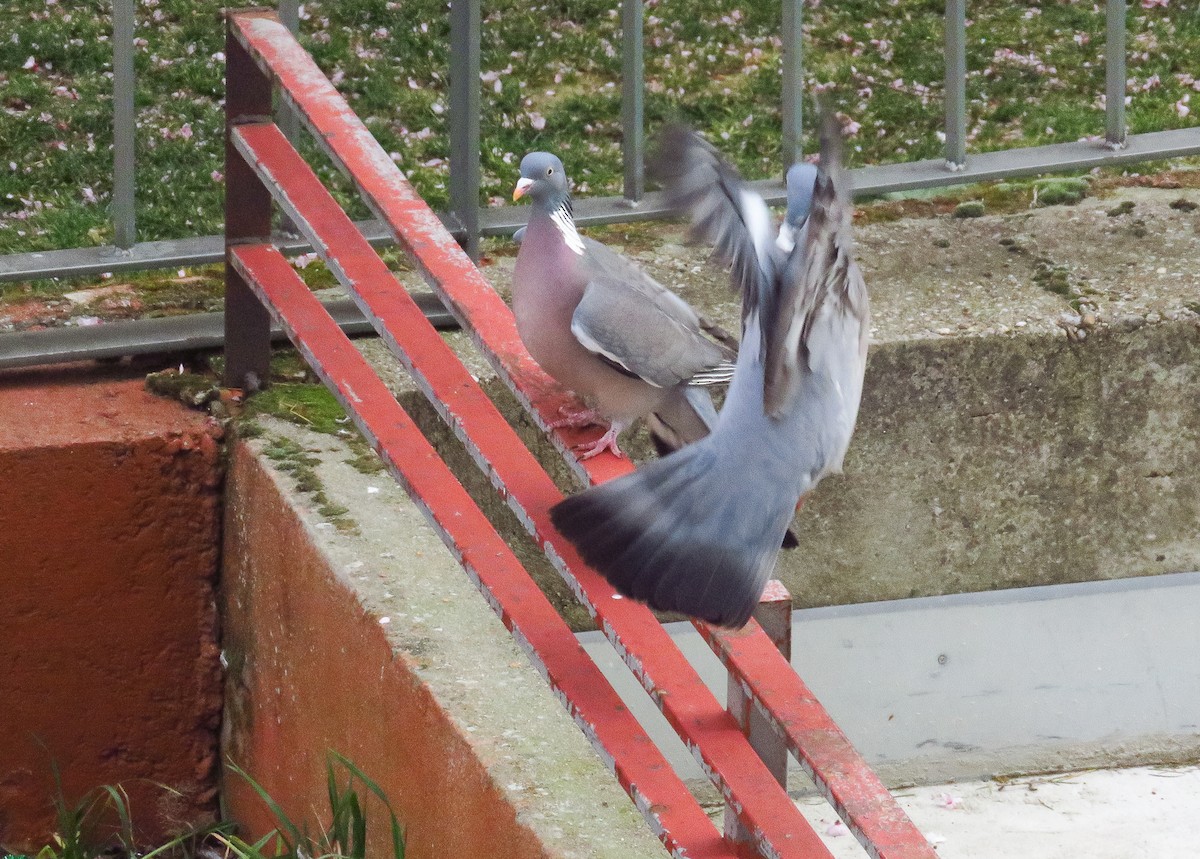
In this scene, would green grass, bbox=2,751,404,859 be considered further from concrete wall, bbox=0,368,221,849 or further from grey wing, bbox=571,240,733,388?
grey wing, bbox=571,240,733,388

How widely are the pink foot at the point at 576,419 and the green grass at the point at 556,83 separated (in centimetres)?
213

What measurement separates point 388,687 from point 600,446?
0.50m

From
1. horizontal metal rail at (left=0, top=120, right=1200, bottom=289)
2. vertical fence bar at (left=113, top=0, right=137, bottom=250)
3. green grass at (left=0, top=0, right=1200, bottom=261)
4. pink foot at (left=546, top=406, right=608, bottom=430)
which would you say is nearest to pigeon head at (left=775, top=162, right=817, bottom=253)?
pink foot at (left=546, top=406, right=608, bottom=430)

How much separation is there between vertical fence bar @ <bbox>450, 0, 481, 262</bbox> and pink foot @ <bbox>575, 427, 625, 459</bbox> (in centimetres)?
125

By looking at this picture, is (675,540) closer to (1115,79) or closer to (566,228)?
(566,228)

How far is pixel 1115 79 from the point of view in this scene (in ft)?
13.0

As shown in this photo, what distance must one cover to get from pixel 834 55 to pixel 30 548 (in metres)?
3.66

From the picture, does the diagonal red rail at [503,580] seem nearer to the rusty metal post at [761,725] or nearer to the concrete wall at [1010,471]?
the rusty metal post at [761,725]

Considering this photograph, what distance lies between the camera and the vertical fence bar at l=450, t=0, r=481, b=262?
3.53m

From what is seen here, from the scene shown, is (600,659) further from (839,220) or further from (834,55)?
(834,55)

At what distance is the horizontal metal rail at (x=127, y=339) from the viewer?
340 centimetres

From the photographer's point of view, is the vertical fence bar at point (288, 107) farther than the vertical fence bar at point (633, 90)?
No

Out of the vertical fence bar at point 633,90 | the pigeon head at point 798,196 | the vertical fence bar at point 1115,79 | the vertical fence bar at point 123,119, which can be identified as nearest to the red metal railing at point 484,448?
the vertical fence bar at point 123,119

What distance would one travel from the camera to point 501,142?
210 inches
